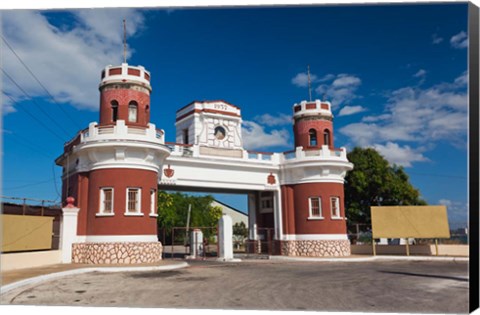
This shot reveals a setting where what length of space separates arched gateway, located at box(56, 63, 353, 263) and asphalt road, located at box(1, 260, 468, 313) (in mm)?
2907

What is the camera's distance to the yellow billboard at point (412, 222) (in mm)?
20609

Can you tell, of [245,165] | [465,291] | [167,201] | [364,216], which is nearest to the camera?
[465,291]

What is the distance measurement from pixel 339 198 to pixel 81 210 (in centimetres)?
1161

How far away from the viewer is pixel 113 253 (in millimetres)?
15406

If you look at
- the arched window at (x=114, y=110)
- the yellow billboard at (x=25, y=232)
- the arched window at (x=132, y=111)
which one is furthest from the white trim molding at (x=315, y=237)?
the yellow billboard at (x=25, y=232)

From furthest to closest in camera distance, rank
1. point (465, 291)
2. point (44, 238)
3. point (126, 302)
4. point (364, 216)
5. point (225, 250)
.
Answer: point (364, 216), point (225, 250), point (44, 238), point (465, 291), point (126, 302)

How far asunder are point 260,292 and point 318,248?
1095 cm

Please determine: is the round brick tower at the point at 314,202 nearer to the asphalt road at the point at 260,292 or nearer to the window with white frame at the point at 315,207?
the window with white frame at the point at 315,207

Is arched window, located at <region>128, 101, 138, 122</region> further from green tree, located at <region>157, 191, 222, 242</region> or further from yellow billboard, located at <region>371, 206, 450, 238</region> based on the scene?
green tree, located at <region>157, 191, 222, 242</region>

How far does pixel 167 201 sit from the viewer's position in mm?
43781

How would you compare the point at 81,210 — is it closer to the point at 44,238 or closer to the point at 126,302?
the point at 44,238

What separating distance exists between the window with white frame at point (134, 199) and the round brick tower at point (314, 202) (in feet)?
26.5

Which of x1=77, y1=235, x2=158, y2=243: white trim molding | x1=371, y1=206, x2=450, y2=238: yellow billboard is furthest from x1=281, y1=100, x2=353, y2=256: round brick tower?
x1=77, y1=235, x2=158, y2=243: white trim molding

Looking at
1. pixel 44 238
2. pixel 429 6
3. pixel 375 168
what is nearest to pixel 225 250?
pixel 44 238
